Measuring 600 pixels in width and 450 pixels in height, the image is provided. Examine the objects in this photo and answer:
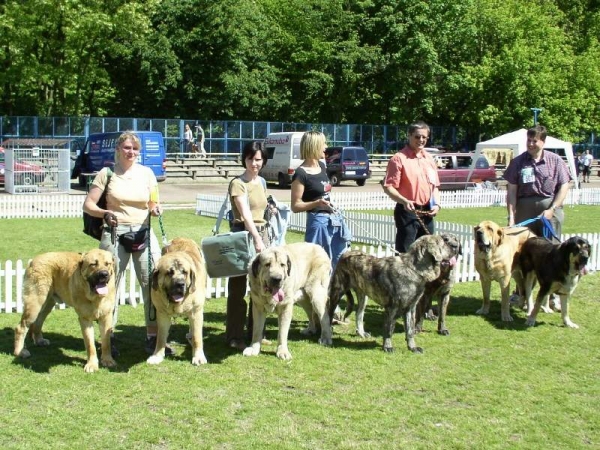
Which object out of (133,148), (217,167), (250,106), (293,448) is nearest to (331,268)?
(133,148)

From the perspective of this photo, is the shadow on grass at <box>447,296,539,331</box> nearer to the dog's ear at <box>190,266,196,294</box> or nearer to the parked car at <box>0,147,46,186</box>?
the dog's ear at <box>190,266,196,294</box>

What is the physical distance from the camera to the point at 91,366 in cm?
603

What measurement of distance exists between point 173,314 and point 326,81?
38219 mm

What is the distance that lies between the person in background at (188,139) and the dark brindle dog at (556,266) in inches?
1225

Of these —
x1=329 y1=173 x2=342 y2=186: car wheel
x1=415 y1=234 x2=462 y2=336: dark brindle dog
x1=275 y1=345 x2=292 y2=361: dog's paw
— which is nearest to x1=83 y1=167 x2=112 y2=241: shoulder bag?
x1=275 y1=345 x2=292 y2=361: dog's paw

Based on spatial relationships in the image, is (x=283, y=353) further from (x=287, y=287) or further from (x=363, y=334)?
(x=363, y=334)

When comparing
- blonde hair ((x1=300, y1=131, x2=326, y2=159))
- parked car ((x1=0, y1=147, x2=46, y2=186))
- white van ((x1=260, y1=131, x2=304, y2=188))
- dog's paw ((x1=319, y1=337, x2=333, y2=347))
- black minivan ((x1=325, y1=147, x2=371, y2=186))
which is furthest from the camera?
black minivan ((x1=325, y1=147, x2=371, y2=186))

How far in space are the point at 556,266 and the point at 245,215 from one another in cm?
360

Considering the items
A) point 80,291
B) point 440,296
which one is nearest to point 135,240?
point 80,291

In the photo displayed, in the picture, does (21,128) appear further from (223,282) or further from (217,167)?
(223,282)

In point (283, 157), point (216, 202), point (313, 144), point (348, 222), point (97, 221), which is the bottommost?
point (348, 222)

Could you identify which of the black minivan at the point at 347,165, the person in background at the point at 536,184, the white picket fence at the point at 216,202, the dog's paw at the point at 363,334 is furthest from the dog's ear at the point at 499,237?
the black minivan at the point at 347,165

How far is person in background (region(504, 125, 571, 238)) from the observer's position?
27.3 ft

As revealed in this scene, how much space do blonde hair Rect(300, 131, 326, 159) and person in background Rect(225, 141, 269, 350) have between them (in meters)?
0.47
